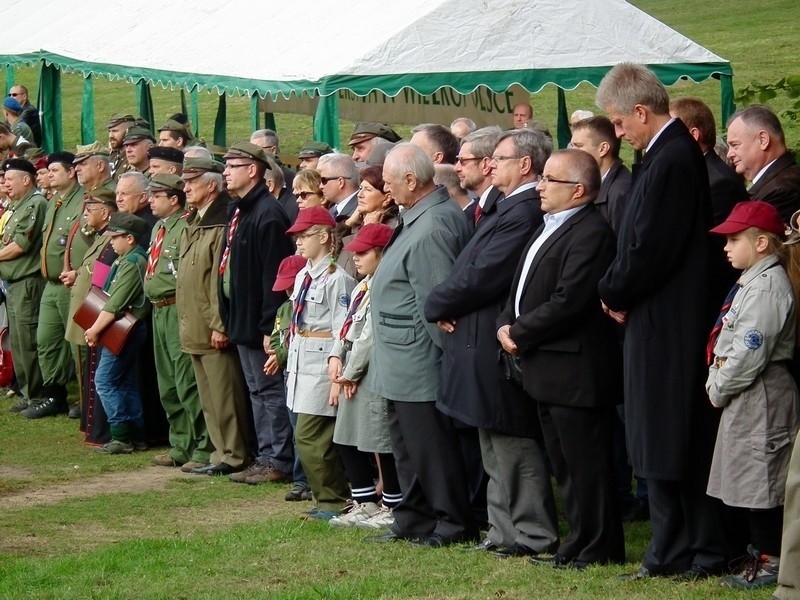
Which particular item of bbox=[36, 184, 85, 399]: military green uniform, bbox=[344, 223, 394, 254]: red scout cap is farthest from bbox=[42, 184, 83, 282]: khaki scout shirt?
bbox=[344, 223, 394, 254]: red scout cap

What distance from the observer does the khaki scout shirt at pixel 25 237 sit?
494 inches

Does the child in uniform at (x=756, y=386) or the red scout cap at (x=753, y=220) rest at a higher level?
the red scout cap at (x=753, y=220)

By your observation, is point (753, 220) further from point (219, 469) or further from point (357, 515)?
point (219, 469)

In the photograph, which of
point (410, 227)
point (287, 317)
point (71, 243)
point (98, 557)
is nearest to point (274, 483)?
point (287, 317)

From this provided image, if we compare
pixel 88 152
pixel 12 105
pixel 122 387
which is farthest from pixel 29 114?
pixel 122 387

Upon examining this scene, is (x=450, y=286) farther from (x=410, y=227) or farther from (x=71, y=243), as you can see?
(x=71, y=243)

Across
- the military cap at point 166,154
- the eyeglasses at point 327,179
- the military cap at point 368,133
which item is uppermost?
the military cap at point 368,133

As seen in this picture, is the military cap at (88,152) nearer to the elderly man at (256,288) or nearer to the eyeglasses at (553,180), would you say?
the elderly man at (256,288)

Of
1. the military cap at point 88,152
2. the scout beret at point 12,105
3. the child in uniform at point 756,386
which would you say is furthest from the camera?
the scout beret at point 12,105

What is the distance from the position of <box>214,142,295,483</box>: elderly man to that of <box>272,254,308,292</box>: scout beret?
17.1 inches

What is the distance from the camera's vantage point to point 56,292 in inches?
480

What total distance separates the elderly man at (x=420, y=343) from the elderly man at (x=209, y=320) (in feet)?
8.39

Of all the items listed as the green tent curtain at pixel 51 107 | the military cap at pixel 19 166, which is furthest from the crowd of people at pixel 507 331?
the green tent curtain at pixel 51 107

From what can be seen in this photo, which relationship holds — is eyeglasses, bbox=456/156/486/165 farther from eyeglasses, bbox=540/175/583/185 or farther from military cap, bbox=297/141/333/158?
military cap, bbox=297/141/333/158
